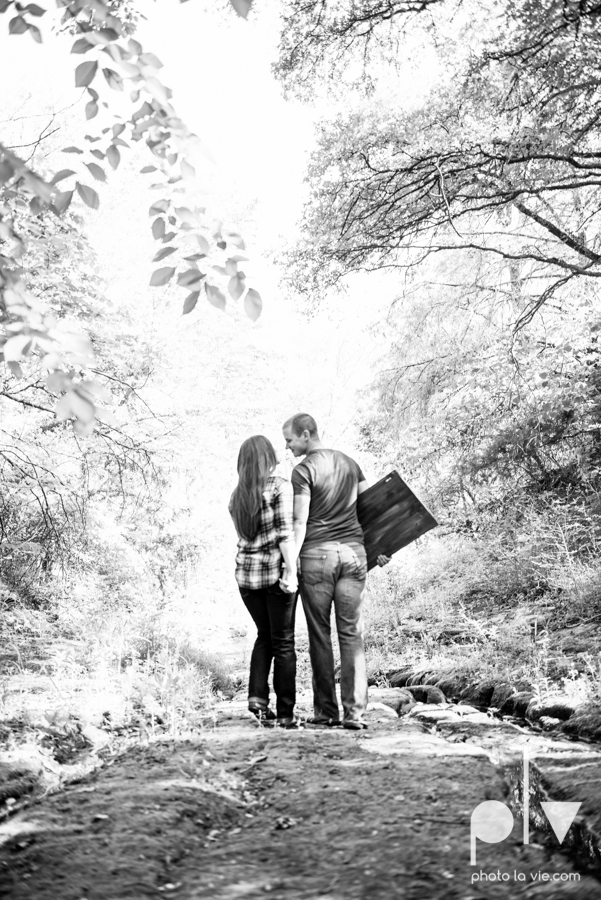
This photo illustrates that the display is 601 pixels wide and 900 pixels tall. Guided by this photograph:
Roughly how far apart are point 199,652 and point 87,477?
268 cm

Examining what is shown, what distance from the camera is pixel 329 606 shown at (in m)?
4.95

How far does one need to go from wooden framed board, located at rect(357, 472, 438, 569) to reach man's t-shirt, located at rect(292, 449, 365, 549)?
0.76 feet

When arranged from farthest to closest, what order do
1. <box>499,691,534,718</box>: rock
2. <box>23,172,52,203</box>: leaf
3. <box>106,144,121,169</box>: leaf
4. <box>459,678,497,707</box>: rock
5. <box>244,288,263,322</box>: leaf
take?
<box>459,678,497,707</box>: rock → <box>499,691,534,718</box>: rock → <box>106,144,121,169</box>: leaf → <box>244,288,263,322</box>: leaf → <box>23,172,52,203</box>: leaf

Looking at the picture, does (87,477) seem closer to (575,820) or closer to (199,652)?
(199,652)

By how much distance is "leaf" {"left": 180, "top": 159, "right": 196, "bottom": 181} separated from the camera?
2227mm

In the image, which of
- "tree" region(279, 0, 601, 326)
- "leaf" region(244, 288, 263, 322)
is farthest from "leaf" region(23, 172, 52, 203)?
"tree" region(279, 0, 601, 326)

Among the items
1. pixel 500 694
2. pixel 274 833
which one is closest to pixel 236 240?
pixel 274 833

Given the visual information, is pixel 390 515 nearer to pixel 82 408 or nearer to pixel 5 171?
pixel 82 408

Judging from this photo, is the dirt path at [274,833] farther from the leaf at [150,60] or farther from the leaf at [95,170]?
the leaf at [150,60]

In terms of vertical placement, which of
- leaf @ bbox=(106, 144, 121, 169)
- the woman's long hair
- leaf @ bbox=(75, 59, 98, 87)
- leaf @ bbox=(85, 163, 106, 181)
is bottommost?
the woman's long hair

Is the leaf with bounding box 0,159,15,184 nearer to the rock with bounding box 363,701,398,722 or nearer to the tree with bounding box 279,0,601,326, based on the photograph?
the rock with bounding box 363,701,398,722

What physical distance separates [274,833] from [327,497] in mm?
2784

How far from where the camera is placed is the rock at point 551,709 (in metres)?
5.20

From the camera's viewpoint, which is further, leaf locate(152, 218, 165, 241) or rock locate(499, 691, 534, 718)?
rock locate(499, 691, 534, 718)
